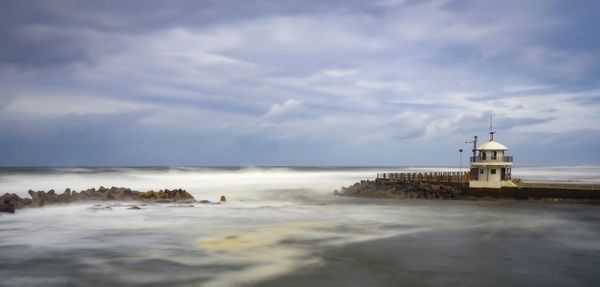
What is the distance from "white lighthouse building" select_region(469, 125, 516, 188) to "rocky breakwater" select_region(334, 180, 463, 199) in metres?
1.76

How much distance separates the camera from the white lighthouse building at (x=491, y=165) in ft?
112

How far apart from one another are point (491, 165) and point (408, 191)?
603 centimetres

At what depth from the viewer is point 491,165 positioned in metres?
34.3

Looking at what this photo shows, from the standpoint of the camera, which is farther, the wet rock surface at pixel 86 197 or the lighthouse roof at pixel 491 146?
the lighthouse roof at pixel 491 146

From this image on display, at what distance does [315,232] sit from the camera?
65.3 feet

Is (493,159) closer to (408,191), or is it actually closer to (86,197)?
(408,191)

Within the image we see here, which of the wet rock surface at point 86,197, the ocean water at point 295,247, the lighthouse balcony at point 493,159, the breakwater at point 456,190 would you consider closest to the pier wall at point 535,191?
the breakwater at point 456,190

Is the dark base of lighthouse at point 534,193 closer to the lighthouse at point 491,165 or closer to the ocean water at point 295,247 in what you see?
the lighthouse at point 491,165

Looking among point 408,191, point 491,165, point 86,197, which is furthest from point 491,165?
A: point 86,197

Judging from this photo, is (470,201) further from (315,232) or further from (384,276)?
(384,276)

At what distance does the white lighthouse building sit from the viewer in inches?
1350

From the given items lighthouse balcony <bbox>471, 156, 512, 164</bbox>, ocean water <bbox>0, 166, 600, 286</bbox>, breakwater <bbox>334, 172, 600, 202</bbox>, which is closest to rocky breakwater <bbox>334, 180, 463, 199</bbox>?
breakwater <bbox>334, 172, 600, 202</bbox>

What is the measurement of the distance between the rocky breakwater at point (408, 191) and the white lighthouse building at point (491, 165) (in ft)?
5.78

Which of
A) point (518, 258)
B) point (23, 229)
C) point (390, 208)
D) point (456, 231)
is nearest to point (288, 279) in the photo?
point (518, 258)
